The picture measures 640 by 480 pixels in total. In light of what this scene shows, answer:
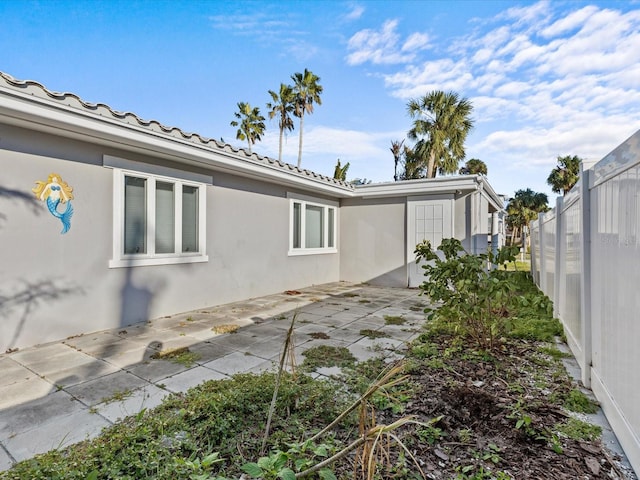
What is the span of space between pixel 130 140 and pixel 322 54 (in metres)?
7.16

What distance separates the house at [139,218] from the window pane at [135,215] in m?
0.02

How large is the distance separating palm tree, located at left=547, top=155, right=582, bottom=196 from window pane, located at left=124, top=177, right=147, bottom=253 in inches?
1155

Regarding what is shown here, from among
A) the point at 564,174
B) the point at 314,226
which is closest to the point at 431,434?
the point at 314,226

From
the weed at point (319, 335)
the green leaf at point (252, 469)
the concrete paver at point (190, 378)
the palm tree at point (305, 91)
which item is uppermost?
the palm tree at point (305, 91)

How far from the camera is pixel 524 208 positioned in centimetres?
2992

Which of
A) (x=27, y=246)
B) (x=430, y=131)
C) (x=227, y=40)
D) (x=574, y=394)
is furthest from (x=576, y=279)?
(x=430, y=131)

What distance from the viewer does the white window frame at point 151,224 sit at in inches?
203

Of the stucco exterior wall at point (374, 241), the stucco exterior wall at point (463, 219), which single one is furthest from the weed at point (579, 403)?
the stucco exterior wall at point (374, 241)

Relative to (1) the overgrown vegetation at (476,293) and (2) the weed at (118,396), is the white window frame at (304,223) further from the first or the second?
(2) the weed at (118,396)

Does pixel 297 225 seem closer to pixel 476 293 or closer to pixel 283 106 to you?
pixel 476 293

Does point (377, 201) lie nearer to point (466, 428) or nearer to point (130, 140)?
point (130, 140)

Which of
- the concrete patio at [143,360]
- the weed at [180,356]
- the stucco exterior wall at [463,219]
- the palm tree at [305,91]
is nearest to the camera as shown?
the concrete patio at [143,360]

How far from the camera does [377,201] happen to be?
10.1 metres

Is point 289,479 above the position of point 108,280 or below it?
below
